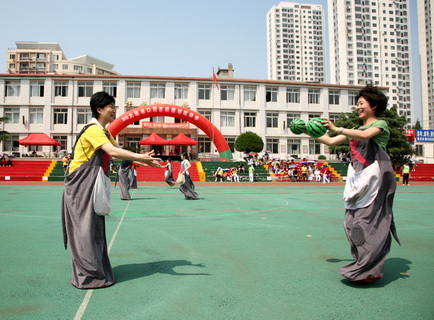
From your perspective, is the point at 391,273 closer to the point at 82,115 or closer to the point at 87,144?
the point at 87,144

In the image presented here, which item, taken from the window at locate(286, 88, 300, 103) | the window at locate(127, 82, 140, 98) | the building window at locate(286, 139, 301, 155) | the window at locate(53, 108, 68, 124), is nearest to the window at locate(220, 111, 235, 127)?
the window at locate(286, 88, 300, 103)

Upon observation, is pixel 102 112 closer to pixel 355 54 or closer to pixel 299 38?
pixel 355 54

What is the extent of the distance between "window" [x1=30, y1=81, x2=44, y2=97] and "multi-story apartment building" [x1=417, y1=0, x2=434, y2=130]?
10519 centimetres

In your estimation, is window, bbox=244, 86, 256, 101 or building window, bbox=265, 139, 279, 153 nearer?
window, bbox=244, 86, 256, 101

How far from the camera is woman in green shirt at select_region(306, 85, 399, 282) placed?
11.7ft

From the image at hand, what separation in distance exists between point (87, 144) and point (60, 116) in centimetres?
4253

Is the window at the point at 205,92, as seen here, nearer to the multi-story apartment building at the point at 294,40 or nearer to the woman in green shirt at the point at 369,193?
the woman in green shirt at the point at 369,193

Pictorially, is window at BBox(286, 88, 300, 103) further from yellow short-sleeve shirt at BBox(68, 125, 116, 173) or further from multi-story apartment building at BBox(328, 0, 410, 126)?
multi-story apartment building at BBox(328, 0, 410, 126)

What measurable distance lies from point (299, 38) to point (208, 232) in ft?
449

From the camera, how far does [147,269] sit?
165 inches

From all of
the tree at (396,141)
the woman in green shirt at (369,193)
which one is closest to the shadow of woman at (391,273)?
the woman in green shirt at (369,193)

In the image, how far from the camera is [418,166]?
34906 mm

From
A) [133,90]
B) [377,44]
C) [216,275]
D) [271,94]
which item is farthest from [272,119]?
[377,44]

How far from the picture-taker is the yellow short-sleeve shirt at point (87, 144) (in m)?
3.64
